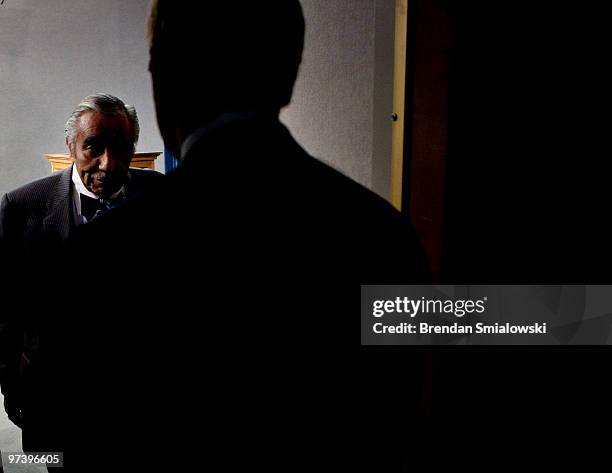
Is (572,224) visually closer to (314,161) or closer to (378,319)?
(378,319)

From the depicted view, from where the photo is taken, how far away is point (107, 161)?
1954 millimetres

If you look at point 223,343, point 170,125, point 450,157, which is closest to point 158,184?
point 170,125

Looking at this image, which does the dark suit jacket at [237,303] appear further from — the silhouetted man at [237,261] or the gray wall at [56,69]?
the gray wall at [56,69]

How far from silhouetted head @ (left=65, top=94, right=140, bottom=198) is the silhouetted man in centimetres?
139

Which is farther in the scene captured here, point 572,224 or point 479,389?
point 479,389

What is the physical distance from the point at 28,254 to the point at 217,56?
141cm

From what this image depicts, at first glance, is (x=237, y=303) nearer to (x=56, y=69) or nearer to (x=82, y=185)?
(x=82, y=185)

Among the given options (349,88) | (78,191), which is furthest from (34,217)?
(349,88)

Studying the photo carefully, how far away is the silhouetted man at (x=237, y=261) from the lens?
0.60 m

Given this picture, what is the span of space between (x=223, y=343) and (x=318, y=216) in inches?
6.4

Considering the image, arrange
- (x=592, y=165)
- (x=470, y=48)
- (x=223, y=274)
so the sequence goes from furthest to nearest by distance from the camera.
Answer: (x=470, y=48) → (x=592, y=165) → (x=223, y=274)

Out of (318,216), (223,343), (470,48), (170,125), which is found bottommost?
(223,343)

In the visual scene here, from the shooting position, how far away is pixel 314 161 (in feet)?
2.15

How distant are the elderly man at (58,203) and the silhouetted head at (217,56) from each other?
964mm
